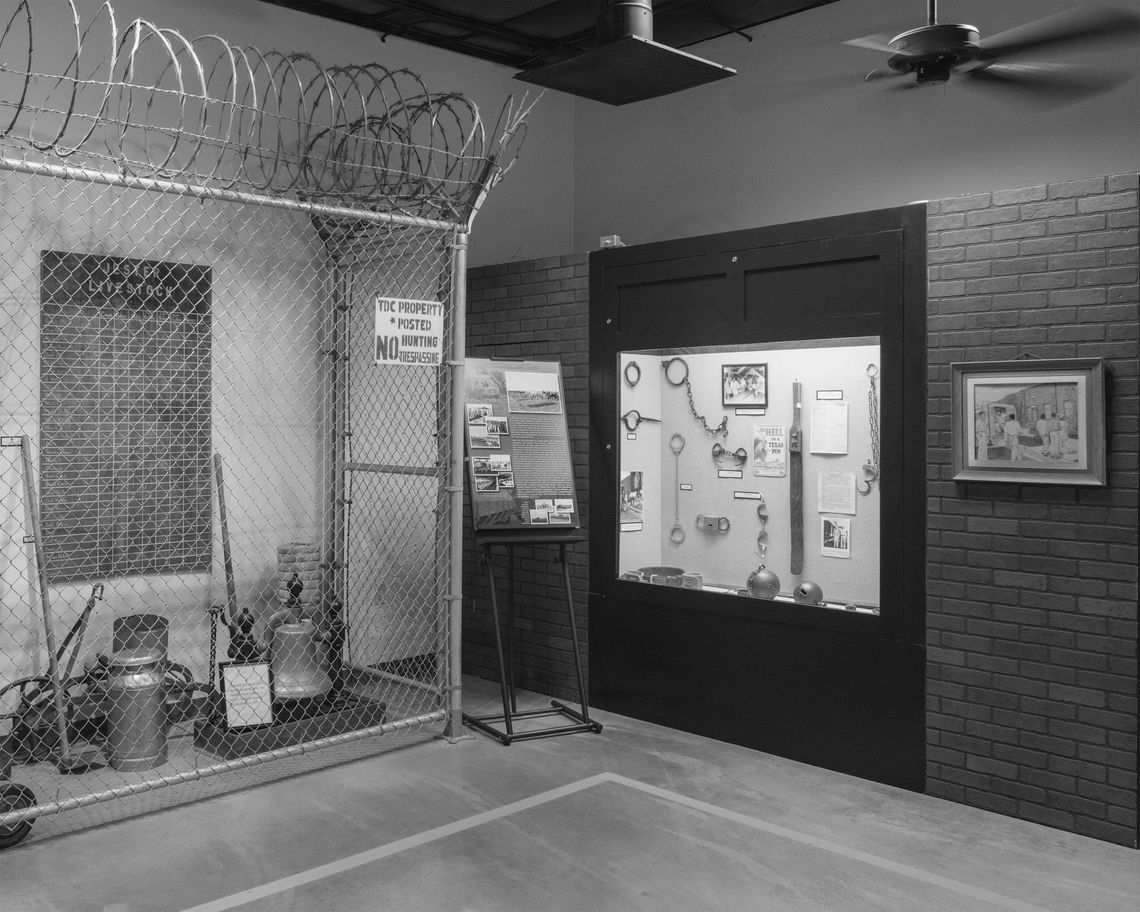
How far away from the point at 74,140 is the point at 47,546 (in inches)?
74.3

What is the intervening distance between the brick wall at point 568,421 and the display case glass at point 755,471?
283 mm

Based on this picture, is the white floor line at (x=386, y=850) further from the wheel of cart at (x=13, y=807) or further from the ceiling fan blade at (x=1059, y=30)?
the ceiling fan blade at (x=1059, y=30)

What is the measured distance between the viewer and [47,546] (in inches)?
183

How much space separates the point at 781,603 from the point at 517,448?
146 cm

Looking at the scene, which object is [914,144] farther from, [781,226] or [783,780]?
[783,780]

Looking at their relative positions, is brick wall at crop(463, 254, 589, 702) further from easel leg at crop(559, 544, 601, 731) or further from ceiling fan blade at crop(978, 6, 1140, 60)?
ceiling fan blade at crop(978, 6, 1140, 60)

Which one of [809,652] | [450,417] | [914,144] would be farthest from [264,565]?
[914,144]

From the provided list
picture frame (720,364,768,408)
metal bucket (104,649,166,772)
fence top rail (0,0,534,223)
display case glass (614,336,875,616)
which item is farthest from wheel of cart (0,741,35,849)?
picture frame (720,364,768,408)

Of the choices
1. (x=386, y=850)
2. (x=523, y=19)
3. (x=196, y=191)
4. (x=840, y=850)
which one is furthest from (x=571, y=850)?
(x=523, y=19)

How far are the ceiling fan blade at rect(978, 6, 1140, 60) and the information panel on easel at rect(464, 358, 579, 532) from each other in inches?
96.9

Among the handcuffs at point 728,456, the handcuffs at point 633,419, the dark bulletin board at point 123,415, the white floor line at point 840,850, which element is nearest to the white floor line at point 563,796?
the white floor line at point 840,850

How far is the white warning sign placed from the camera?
14.5 ft

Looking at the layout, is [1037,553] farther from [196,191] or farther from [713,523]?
[196,191]

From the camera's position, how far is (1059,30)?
431 centimetres
